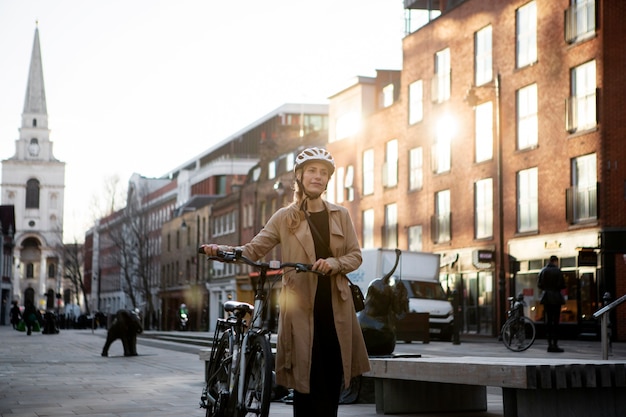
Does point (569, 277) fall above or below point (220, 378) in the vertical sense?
above

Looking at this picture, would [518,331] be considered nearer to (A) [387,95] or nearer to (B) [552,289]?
(B) [552,289]

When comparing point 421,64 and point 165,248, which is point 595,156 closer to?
point 421,64

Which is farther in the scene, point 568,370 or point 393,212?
point 393,212

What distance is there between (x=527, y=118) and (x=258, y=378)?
29687 millimetres

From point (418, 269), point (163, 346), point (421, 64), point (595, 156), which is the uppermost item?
point (421, 64)

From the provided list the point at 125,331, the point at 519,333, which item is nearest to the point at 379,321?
the point at 519,333

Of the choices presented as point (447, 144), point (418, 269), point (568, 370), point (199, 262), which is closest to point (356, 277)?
point (418, 269)

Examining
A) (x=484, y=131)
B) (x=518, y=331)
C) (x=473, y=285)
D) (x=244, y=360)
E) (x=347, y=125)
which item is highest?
(x=347, y=125)

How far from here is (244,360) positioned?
23.6ft

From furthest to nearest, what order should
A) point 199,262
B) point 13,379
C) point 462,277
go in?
1. point 199,262
2. point 462,277
3. point 13,379

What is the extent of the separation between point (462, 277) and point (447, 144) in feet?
16.9

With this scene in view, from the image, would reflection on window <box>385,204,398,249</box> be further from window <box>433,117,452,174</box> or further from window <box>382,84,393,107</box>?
window <box>382,84,393,107</box>

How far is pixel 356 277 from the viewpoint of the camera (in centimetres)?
3350

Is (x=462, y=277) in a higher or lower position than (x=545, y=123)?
lower
